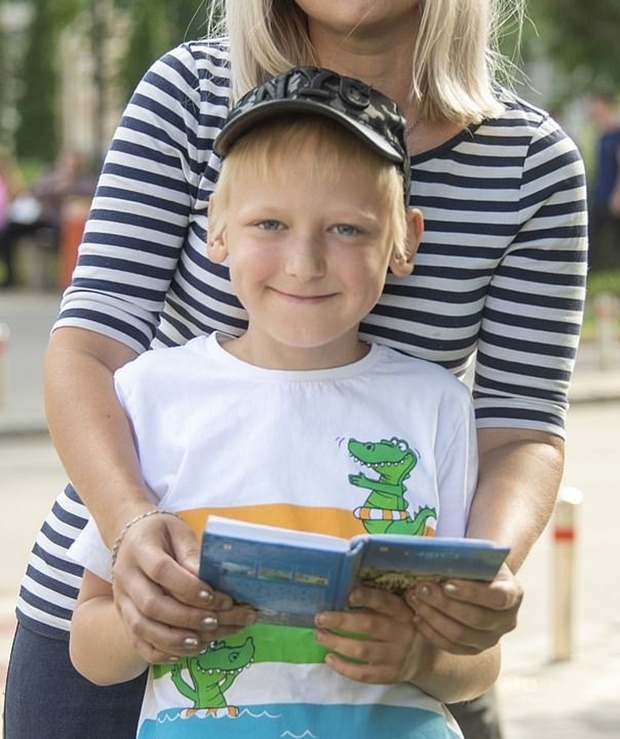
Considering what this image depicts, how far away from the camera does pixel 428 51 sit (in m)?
2.59

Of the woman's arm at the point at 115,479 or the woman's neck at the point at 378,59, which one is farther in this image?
the woman's neck at the point at 378,59

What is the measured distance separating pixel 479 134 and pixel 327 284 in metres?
0.42

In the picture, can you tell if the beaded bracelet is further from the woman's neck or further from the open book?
the woman's neck

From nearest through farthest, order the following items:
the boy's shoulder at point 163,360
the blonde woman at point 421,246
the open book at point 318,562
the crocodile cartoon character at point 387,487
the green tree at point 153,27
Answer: the open book at point 318,562
the crocodile cartoon character at point 387,487
the boy's shoulder at point 163,360
the blonde woman at point 421,246
the green tree at point 153,27

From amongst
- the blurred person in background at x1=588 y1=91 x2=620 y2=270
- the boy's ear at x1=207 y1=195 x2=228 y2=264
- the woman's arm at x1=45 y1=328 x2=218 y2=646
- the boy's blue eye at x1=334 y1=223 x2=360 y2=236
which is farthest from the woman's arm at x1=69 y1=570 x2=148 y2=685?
the blurred person in background at x1=588 y1=91 x2=620 y2=270

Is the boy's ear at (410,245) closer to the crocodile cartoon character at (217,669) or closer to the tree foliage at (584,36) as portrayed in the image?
the crocodile cartoon character at (217,669)

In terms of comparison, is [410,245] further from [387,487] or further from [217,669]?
[217,669]

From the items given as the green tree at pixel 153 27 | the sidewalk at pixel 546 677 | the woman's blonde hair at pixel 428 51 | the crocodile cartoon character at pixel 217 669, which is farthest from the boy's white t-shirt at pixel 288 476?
the green tree at pixel 153 27

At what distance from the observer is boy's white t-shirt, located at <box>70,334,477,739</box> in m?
2.31

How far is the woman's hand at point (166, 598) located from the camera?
2139mm

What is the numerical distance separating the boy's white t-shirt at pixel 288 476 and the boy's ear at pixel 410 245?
127mm

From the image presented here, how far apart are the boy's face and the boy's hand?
37 centimetres

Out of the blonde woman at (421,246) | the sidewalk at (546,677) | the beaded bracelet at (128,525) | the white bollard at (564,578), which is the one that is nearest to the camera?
the beaded bracelet at (128,525)

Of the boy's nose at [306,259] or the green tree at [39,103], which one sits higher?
the boy's nose at [306,259]
